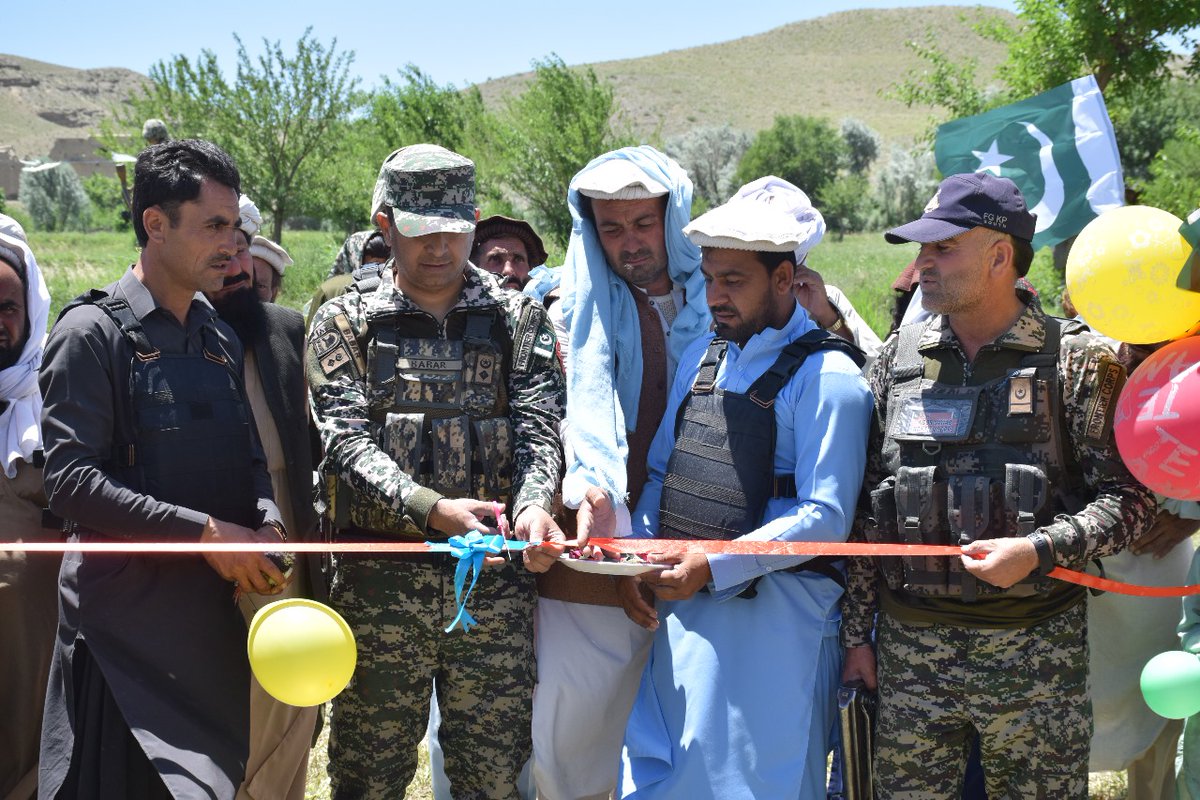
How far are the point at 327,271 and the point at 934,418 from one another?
26.0 m

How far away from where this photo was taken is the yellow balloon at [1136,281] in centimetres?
288

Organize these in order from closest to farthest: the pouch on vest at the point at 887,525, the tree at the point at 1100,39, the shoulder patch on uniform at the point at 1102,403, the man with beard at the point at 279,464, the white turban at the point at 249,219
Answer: the shoulder patch on uniform at the point at 1102,403, the pouch on vest at the point at 887,525, the man with beard at the point at 279,464, the white turban at the point at 249,219, the tree at the point at 1100,39

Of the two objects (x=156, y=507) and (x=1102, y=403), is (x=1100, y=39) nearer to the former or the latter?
(x=1102, y=403)

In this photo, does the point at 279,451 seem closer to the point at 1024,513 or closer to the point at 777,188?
the point at 777,188

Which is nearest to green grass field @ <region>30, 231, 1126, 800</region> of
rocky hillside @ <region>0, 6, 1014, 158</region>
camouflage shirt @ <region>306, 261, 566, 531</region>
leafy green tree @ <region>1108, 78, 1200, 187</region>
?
camouflage shirt @ <region>306, 261, 566, 531</region>

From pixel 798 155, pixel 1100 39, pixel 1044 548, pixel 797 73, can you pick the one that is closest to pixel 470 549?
pixel 1044 548

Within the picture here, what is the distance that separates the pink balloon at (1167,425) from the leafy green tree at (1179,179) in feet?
37.1

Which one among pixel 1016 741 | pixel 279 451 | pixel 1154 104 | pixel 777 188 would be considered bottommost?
pixel 1016 741

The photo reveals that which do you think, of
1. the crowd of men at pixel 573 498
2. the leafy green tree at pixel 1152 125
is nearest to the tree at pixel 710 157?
the leafy green tree at pixel 1152 125

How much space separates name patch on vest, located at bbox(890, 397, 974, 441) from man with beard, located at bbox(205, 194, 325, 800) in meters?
2.18

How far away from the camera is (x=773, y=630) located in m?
3.39

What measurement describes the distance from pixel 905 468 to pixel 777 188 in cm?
129

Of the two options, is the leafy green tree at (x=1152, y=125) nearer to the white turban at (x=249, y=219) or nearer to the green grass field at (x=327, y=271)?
the green grass field at (x=327, y=271)

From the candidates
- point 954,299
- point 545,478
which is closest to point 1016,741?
point 954,299
